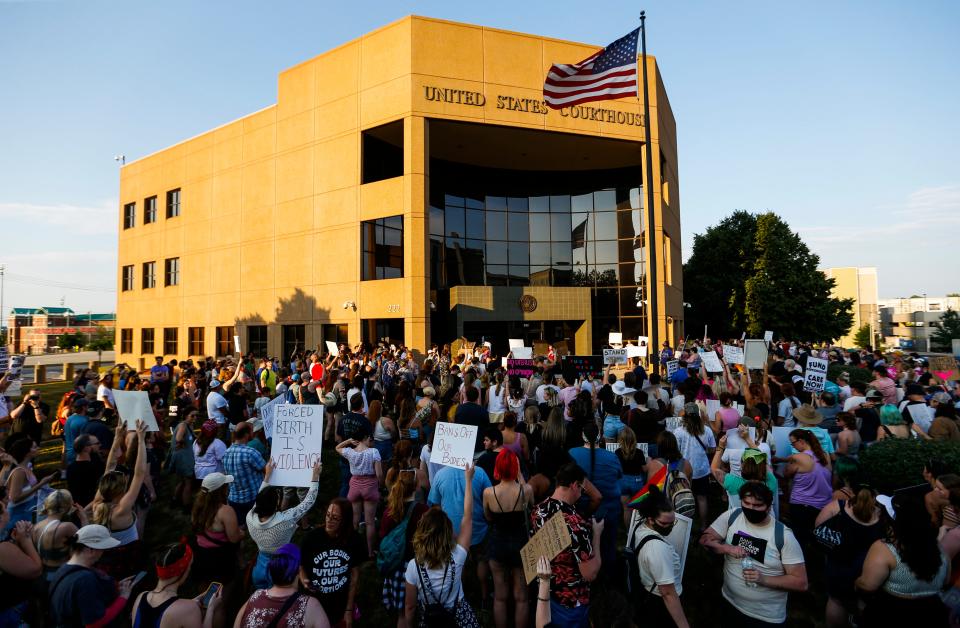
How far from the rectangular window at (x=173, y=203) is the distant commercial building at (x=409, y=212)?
5.4 inches

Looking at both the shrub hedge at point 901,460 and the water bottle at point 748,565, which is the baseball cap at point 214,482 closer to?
the water bottle at point 748,565

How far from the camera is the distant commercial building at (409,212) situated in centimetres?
2414

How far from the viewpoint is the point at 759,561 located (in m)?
3.97

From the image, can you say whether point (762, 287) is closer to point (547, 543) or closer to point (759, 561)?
point (759, 561)

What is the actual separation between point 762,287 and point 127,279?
51.9 meters

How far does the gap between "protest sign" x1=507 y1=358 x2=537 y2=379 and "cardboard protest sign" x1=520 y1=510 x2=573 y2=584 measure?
9201 millimetres

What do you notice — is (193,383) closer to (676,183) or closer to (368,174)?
(368,174)

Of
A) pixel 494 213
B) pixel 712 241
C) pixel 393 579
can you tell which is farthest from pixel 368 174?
pixel 712 241

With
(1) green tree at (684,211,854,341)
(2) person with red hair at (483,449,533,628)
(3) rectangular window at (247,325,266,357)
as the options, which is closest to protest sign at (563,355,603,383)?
(2) person with red hair at (483,449,533,628)

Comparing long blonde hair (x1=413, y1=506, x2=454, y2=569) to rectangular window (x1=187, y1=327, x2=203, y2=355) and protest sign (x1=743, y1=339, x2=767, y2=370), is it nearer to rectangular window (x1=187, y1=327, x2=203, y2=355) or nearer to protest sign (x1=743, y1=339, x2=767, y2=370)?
protest sign (x1=743, y1=339, x2=767, y2=370)

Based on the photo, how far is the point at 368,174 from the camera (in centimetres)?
2598

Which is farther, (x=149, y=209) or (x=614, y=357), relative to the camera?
(x=149, y=209)

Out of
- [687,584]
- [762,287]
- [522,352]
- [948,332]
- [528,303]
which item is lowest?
[687,584]

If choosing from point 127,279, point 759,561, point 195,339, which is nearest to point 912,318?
point 195,339
